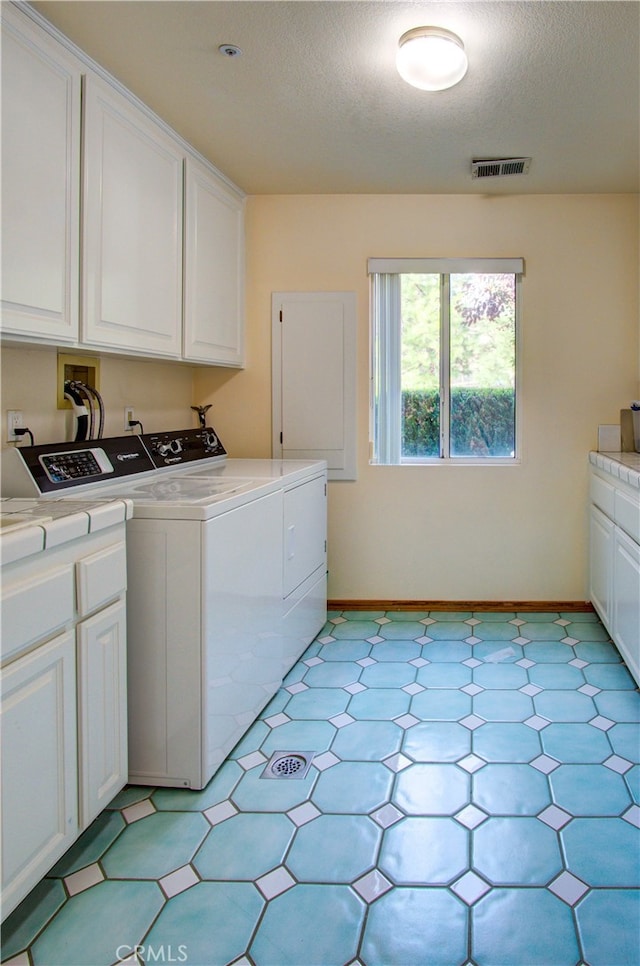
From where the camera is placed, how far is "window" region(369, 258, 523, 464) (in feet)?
12.7

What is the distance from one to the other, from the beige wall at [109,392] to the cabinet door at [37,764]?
1.00m

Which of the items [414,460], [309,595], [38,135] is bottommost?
[309,595]

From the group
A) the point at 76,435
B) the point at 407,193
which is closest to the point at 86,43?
the point at 76,435

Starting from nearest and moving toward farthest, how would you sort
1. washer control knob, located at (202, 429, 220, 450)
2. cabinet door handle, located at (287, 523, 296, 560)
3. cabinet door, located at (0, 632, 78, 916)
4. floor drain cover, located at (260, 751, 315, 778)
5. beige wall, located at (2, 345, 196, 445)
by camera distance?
cabinet door, located at (0, 632, 78, 916) < floor drain cover, located at (260, 751, 315, 778) < beige wall, located at (2, 345, 196, 445) < cabinet door handle, located at (287, 523, 296, 560) < washer control knob, located at (202, 429, 220, 450)

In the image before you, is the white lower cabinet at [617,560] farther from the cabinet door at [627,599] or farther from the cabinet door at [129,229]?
the cabinet door at [129,229]

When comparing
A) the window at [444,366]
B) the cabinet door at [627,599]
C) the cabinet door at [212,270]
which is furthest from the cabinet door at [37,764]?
the window at [444,366]

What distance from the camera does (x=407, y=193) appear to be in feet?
12.3

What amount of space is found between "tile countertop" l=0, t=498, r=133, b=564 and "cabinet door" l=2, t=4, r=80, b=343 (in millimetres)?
483

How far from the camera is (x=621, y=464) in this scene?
303 cm

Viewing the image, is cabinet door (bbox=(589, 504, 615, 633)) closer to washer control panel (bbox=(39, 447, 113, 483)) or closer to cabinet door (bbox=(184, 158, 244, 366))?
cabinet door (bbox=(184, 158, 244, 366))

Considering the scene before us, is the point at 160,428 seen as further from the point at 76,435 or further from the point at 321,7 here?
the point at 321,7

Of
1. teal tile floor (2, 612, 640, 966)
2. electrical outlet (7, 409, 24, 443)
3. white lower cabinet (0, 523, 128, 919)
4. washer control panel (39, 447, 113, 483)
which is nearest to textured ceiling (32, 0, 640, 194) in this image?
electrical outlet (7, 409, 24, 443)

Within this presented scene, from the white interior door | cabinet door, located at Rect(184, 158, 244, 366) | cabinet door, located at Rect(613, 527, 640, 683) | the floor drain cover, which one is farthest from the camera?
the white interior door

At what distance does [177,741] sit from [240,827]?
32 centimetres
